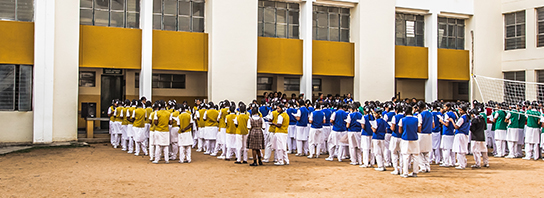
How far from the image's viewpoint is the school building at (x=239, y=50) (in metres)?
16.9

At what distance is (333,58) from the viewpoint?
2194 centimetres

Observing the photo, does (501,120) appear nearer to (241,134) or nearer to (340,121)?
(340,121)

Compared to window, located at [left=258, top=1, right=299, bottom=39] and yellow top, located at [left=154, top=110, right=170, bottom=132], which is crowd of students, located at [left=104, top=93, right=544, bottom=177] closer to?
yellow top, located at [left=154, top=110, right=170, bottom=132]

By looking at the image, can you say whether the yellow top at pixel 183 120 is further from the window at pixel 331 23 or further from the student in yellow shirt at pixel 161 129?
the window at pixel 331 23

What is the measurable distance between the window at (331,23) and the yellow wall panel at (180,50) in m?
6.12

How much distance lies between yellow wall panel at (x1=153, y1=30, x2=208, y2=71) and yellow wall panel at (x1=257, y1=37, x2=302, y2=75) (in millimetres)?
2762

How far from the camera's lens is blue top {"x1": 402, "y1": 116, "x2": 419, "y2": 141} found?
1034cm

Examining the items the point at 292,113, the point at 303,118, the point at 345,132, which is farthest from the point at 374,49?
the point at 345,132

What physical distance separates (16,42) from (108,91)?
5.15 meters

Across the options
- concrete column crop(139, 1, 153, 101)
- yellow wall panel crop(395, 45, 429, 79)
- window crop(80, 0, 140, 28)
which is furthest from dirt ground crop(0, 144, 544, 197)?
yellow wall panel crop(395, 45, 429, 79)

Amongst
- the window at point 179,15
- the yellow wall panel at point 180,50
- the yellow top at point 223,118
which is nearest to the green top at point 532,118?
the yellow top at point 223,118

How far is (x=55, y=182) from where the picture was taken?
963 centimetres

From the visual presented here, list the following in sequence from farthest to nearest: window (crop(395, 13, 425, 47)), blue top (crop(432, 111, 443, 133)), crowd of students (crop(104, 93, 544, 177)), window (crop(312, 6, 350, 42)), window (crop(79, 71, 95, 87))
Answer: window (crop(395, 13, 425, 47)) < window (crop(312, 6, 350, 42)) < window (crop(79, 71, 95, 87)) < blue top (crop(432, 111, 443, 133)) < crowd of students (crop(104, 93, 544, 177))

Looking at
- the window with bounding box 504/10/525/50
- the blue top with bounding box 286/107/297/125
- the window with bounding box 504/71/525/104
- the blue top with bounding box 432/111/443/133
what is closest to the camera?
the blue top with bounding box 432/111/443/133
